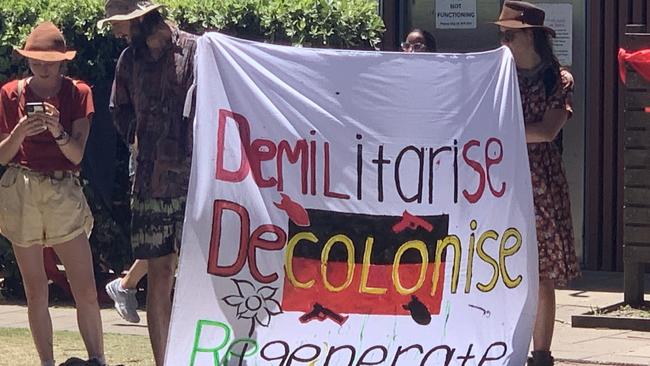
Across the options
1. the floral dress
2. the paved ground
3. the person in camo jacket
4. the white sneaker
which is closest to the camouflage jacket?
the person in camo jacket

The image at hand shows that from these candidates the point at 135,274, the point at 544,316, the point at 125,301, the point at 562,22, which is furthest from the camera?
the point at 562,22

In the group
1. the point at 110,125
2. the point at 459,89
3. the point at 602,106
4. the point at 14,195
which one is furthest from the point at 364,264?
the point at 602,106

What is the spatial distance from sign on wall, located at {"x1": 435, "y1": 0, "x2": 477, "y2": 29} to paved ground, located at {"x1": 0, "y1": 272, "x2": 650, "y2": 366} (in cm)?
231

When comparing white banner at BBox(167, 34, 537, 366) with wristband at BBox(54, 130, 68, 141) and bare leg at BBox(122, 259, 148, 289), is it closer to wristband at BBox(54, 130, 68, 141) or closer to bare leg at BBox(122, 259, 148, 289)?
wristband at BBox(54, 130, 68, 141)

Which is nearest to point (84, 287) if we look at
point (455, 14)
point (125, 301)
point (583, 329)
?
point (125, 301)

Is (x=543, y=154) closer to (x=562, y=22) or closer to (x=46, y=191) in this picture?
(x=46, y=191)

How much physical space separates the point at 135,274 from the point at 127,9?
136 centimetres

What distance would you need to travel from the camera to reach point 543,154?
22.8 feet

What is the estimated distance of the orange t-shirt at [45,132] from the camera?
22.5 ft

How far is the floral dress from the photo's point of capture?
6910 mm

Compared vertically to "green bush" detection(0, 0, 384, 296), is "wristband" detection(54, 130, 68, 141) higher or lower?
lower

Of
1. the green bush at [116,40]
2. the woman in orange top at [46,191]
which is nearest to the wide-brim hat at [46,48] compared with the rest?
the woman in orange top at [46,191]

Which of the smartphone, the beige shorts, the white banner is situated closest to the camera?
the white banner

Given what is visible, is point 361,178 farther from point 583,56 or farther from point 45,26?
point 583,56
